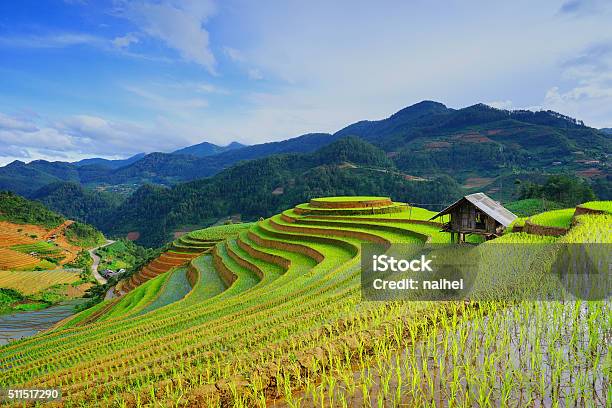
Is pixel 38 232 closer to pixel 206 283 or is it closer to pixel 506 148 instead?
pixel 206 283

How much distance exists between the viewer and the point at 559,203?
127ft

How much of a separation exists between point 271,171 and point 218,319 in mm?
110816

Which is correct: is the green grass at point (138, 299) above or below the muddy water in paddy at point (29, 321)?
above

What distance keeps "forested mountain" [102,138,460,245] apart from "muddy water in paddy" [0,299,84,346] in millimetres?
64224

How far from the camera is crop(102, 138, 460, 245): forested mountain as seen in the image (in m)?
89.1

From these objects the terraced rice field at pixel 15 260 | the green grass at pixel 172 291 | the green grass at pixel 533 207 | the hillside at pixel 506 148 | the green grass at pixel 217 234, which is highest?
the hillside at pixel 506 148

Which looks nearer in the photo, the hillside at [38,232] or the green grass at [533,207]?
the green grass at [533,207]

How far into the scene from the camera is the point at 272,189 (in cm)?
10906

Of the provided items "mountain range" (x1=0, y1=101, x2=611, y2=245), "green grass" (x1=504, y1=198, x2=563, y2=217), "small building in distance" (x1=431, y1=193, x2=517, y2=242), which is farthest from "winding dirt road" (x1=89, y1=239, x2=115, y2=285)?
"green grass" (x1=504, y1=198, x2=563, y2=217)

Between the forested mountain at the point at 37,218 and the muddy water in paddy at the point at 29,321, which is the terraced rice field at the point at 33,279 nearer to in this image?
the muddy water in paddy at the point at 29,321

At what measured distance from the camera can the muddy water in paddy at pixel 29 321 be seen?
75.5 feet

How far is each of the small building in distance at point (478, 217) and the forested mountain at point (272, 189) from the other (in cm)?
6569

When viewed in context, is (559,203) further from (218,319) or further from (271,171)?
(271,171)

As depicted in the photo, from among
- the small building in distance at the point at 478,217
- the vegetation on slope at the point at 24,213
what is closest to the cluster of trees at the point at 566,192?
the small building in distance at the point at 478,217
